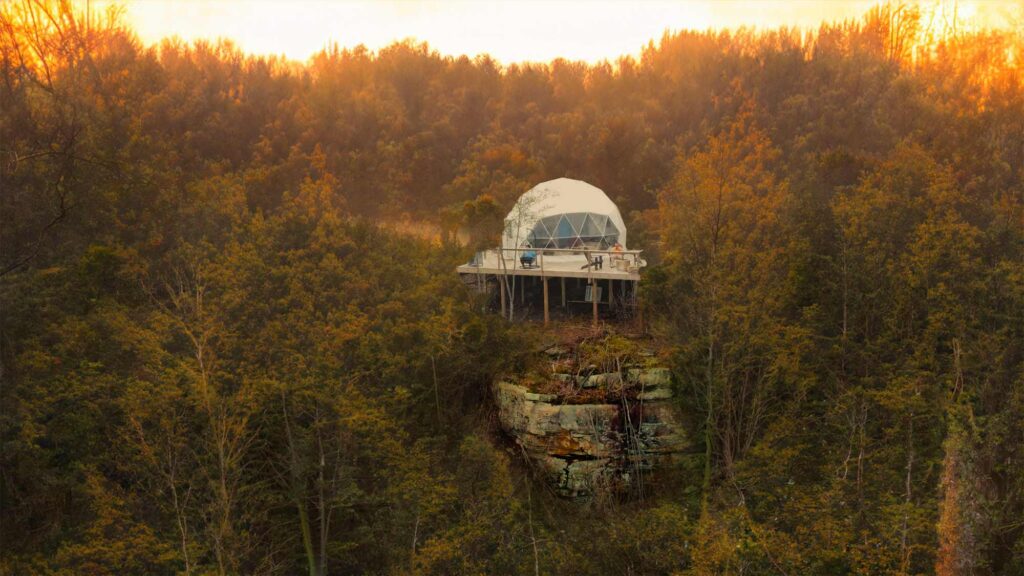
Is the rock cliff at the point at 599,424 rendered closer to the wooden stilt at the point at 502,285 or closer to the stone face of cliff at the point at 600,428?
the stone face of cliff at the point at 600,428

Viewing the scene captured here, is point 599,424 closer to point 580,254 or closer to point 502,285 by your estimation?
point 502,285

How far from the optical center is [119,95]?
32719mm

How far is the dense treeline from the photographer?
13.9m

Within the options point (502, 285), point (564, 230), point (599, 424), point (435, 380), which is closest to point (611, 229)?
point (564, 230)

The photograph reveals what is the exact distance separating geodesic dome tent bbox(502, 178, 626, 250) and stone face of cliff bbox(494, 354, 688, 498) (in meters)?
6.77

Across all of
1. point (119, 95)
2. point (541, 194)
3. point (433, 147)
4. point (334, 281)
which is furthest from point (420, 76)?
point (334, 281)

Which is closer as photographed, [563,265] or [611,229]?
[563,265]

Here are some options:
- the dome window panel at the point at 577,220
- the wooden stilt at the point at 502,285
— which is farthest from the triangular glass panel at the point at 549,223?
the wooden stilt at the point at 502,285

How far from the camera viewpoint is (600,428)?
19.1m

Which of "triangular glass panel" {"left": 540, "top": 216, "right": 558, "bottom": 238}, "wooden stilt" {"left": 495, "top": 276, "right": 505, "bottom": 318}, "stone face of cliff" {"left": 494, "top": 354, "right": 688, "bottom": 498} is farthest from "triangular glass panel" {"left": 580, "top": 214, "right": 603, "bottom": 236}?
"stone face of cliff" {"left": 494, "top": 354, "right": 688, "bottom": 498}

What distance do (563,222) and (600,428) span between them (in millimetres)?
8880

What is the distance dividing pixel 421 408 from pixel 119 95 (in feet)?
77.2

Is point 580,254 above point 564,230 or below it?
below

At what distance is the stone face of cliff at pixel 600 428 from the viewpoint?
19125mm
